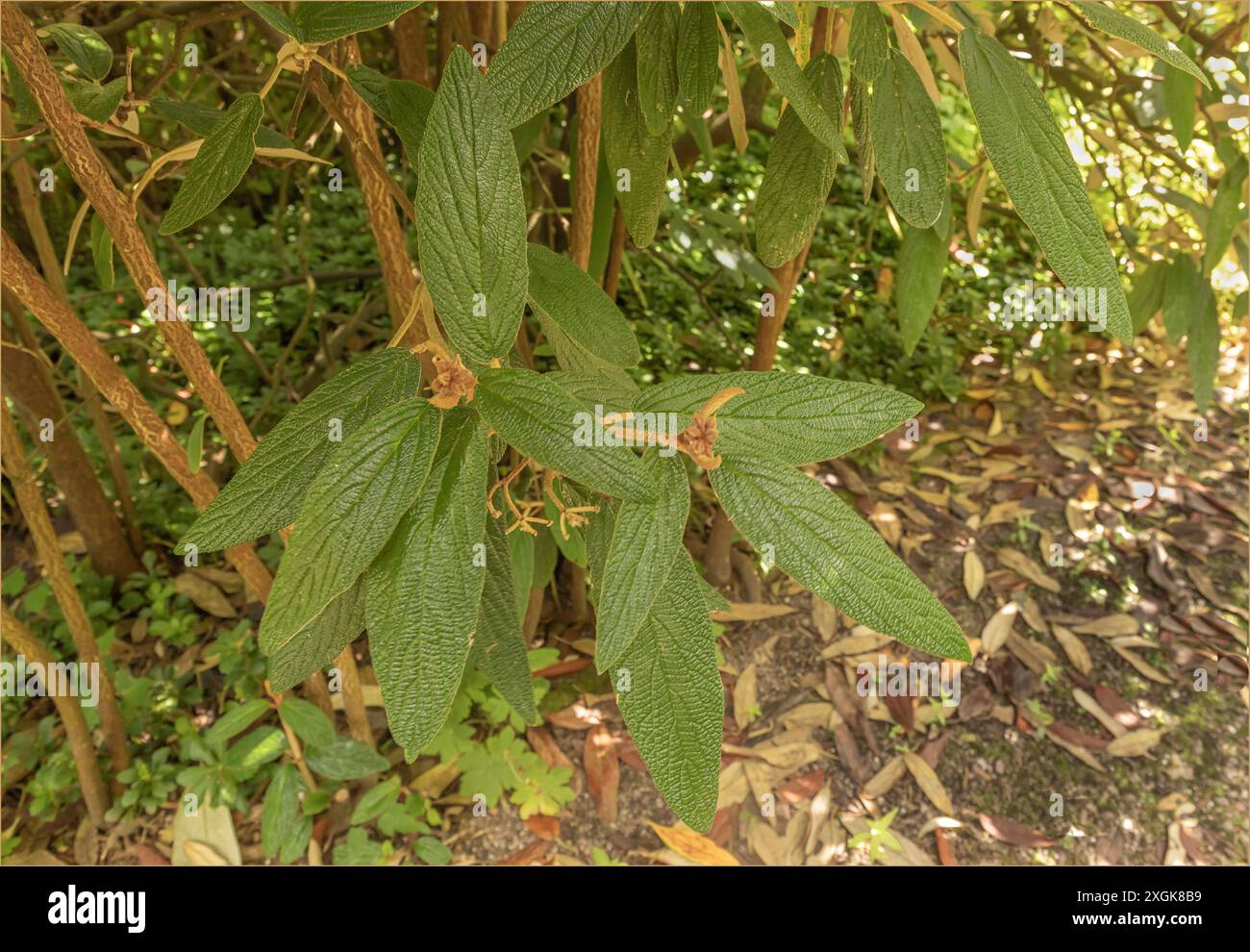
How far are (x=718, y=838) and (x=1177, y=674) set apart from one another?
83 centimetres

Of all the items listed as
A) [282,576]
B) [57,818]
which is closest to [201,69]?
[57,818]

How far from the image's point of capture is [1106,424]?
2.04 meters

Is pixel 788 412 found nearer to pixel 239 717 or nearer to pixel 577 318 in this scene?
pixel 577 318

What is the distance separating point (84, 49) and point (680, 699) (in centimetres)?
68

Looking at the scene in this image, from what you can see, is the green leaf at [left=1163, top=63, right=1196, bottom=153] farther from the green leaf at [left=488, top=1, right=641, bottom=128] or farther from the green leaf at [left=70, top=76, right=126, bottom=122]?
the green leaf at [left=70, top=76, right=126, bottom=122]

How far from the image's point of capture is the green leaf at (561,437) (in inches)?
19.0

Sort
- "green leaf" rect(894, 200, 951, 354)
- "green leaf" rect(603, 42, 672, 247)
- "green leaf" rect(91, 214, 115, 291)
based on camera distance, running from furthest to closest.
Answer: "green leaf" rect(894, 200, 951, 354) < "green leaf" rect(91, 214, 115, 291) < "green leaf" rect(603, 42, 672, 247)

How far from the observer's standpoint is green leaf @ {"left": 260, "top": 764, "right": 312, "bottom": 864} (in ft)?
3.79

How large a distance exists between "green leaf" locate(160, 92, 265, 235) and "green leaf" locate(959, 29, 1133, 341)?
0.43 meters

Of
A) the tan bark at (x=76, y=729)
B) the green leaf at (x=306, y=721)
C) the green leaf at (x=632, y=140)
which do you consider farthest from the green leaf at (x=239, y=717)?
the green leaf at (x=632, y=140)

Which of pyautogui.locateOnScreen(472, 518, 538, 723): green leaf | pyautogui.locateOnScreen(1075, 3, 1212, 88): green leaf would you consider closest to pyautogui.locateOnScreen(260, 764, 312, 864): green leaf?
pyautogui.locateOnScreen(472, 518, 538, 723): green leaf

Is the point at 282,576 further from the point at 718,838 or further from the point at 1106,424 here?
the point at 1106,424

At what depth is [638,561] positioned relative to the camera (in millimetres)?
495

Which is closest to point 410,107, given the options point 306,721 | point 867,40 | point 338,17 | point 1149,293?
point 338,17
